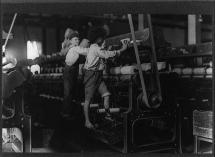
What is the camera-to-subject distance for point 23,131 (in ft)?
3.65

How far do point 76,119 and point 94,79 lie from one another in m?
0.16

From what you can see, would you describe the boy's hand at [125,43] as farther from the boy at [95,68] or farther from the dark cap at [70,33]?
the dark cap at [70,33]

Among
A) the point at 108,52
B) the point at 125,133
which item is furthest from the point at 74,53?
the point at 125,133

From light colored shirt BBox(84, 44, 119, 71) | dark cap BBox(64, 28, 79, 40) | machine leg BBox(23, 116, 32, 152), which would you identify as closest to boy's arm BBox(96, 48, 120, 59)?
light colored shirt BBox(84, 44, 119, 71)

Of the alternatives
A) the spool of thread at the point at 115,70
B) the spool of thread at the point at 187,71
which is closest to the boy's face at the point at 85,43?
the spool of thread at the point at 115,70

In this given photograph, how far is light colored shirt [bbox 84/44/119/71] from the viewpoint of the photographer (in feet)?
3.51

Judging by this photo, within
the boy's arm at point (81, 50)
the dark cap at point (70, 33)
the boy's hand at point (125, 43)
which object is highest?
the dark cap at point (70, 33)

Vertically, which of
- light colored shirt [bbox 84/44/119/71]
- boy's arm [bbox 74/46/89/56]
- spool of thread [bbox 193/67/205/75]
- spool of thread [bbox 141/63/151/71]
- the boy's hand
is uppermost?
the boy's hand

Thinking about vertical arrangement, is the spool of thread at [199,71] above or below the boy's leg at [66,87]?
above

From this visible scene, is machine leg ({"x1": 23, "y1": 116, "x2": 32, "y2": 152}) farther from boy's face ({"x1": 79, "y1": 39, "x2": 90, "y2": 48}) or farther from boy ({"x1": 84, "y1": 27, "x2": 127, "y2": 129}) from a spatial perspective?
boy's face ({"x1": 79, "y1": 39, "x2": 90, "y2": 48})

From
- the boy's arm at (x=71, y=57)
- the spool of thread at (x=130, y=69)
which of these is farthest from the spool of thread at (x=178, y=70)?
the boy's arm at (x=71, y=57)

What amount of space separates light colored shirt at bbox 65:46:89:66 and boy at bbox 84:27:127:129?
23mm

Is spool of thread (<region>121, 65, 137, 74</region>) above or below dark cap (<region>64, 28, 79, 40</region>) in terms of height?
below

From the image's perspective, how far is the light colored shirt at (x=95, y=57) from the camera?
3.51 ft
